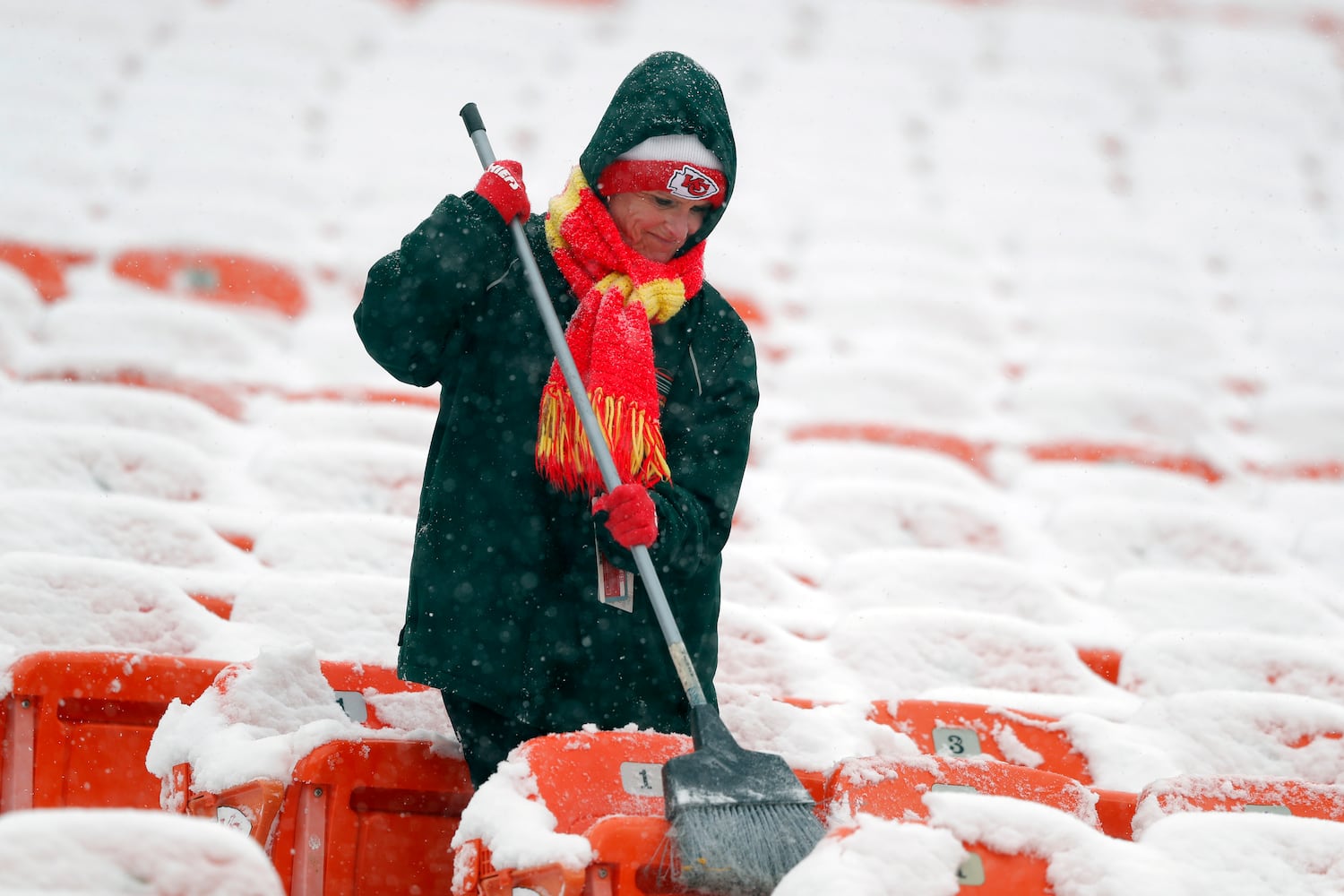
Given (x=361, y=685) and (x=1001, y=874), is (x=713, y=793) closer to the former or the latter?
(x=1001, y=874)

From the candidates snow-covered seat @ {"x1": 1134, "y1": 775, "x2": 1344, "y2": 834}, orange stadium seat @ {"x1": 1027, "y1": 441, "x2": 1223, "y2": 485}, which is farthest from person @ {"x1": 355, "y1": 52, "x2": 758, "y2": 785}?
orange stadium seat @ {"x1": 1027, "y1": 441, "x2": 1223, "y2": 485}

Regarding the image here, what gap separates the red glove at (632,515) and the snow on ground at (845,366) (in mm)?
461

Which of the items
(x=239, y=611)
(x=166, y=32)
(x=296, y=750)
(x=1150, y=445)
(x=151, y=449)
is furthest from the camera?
(x=166, y=32)

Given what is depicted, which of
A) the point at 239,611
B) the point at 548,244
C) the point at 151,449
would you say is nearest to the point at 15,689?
the point at 239,611

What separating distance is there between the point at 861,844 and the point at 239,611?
160 cm

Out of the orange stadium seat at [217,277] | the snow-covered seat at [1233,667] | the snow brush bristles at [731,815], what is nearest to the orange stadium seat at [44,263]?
the orange stadium seat at [217,277]

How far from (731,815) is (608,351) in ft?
2.14

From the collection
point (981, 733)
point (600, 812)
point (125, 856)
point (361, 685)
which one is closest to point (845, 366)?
point (981, 733)

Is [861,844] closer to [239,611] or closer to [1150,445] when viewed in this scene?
[239,611]

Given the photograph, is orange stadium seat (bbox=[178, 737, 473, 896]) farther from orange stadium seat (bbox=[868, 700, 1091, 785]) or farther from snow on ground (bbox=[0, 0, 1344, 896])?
orange stadium seat (bbox=[868, 700, 1091, 785])

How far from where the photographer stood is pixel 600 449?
6.08ft

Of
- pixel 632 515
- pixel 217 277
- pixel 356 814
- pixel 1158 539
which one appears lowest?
pixel 356 814

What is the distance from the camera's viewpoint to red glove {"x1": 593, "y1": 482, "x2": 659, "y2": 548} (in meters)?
1.79

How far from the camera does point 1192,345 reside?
6359 mm
